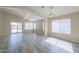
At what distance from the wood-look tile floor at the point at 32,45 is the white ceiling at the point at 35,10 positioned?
485mm

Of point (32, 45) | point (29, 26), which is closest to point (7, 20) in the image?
point (29, 26)

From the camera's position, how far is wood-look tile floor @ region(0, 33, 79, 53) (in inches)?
83.0

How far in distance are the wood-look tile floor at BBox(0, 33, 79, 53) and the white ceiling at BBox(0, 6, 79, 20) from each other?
1.59ft

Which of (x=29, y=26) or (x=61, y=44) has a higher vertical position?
(x=29, y=26)

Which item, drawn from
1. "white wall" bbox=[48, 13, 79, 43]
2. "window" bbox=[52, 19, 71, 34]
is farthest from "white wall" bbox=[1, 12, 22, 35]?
"white wall" bbox=[48, 13, 79, 43]

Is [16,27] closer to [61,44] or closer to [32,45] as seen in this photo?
[32,45]

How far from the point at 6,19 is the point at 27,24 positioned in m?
0.47

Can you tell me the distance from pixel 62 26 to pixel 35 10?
0.69m

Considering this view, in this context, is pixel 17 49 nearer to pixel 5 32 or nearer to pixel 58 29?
pixel 5 32

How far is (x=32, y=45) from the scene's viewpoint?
215cm

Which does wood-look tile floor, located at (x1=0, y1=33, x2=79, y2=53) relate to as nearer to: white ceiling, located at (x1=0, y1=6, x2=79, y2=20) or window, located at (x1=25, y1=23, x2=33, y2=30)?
window, located at (x1=25, y1=23, x2=33, y2=30)

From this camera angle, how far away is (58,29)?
2.26 m

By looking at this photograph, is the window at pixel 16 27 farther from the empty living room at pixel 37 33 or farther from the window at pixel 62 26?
the window at pixel 62 26
